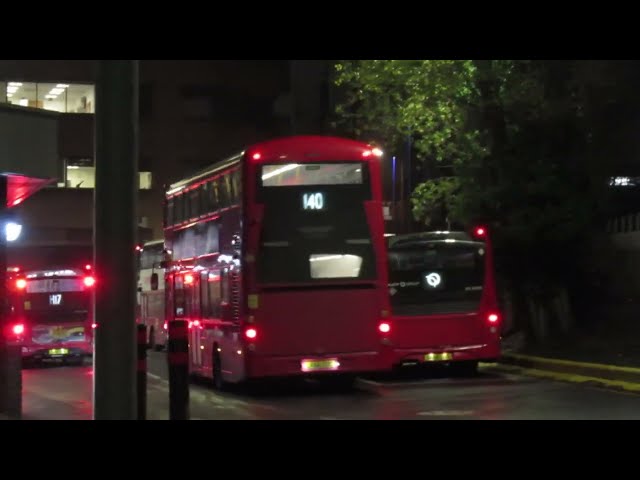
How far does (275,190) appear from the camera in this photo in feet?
66.0

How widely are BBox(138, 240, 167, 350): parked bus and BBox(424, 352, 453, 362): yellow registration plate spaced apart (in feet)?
47.5

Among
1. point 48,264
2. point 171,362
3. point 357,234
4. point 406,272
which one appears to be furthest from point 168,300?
point 48,264

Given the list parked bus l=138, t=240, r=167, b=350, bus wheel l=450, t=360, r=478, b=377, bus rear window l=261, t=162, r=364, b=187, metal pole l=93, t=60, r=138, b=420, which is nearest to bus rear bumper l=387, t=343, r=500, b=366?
bus wheel l=450, t=360, r=478, b=377

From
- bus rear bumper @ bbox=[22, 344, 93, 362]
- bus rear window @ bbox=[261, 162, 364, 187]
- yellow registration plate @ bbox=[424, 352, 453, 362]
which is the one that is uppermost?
bus rear window @ bbox=[261, 162, 364, 187]

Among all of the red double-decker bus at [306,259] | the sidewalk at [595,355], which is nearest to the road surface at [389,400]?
the sidewalk at [595,355]

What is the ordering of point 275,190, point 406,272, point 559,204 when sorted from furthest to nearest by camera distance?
point 559,204 < point 406,272 < point 275,190

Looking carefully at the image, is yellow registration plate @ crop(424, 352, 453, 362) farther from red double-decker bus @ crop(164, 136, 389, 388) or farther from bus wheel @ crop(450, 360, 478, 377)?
red double-decker bus @ crop(164, 136, 389, 388)

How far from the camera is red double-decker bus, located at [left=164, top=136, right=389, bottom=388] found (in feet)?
66.0

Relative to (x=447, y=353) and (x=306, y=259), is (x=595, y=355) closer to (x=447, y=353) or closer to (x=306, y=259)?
(x=447, y=353)

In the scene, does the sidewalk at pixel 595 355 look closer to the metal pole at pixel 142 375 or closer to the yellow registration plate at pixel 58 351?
the metal pole at pixel 142 375

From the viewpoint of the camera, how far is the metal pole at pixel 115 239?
32.4 ft

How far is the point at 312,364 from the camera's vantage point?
20422 millimetres

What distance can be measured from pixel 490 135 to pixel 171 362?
15.7m

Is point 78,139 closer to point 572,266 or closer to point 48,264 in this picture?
point 48,264
